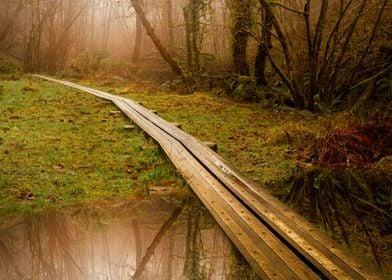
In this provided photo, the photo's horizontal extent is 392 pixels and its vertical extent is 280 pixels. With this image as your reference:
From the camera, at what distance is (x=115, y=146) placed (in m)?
9.30

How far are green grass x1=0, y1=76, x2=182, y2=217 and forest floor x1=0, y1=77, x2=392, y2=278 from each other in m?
0.01

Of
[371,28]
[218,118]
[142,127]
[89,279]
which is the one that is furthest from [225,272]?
[371,28]

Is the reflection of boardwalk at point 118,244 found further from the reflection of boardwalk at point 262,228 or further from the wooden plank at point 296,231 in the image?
the wooden plank at point 296,231

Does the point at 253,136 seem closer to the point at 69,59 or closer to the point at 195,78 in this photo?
the point at 195,78

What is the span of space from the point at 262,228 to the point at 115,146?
532 cm

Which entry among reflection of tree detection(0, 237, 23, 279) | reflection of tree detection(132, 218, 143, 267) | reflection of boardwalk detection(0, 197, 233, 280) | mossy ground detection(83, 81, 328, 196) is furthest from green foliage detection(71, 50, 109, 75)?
reflection of tree detection(0, 237, 23, 279)

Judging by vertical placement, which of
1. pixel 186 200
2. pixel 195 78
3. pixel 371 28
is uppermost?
pixel 371 28

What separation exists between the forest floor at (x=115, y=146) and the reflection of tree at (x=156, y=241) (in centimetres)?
123

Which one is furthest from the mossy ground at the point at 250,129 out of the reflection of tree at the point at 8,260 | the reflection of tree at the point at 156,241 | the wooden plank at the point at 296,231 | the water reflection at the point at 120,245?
the reflection of tree at the point at 8,260

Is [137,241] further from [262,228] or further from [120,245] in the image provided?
[262,228]

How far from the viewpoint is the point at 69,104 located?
48.1 ft

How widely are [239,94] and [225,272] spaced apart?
41.1ft

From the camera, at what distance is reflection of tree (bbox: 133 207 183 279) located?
→ 3953mm

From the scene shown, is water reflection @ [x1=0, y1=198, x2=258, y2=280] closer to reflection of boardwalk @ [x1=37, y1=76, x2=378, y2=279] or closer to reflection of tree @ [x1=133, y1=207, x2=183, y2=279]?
reflection of tree @ [x1=133, y1=207, x2=183, y2=279]
